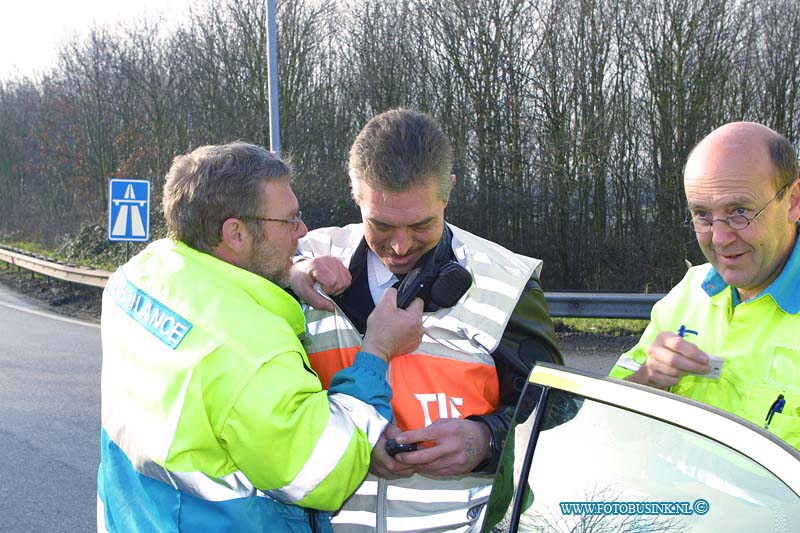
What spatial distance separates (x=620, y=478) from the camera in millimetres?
1504

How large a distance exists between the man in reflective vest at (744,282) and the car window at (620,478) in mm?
492

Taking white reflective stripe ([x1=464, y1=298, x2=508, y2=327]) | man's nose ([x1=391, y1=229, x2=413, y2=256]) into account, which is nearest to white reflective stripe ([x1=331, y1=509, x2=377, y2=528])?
white reflective stripe ([x1=464, y1=298, x2=508, y2=327])

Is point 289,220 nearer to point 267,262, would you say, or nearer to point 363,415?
point 267,262

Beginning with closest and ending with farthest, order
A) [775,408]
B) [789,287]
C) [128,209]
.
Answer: [775,408] < [789,287] < [128,209]

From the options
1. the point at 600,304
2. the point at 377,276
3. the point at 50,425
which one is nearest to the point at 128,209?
the point at 50,425

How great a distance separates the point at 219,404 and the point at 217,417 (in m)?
0.03

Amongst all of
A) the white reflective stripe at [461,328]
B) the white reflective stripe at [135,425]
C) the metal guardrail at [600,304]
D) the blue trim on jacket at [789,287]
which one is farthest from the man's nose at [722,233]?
the metal guardrail at [600,304]

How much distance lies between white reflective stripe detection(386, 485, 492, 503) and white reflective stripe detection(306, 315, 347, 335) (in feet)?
1.67

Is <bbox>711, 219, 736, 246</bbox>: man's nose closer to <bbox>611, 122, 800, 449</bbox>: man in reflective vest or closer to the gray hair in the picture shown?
<bbox>611, 122, 800, 449</bbox>: man in reflective vest

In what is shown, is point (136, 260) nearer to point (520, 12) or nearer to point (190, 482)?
point (190, 482)

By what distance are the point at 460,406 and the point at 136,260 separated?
1013mm

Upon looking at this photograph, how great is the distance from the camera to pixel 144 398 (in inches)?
67.4

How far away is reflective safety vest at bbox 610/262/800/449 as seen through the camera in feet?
5.97

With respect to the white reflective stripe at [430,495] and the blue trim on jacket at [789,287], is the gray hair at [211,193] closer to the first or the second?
the white reflective stripe at [430,495]
